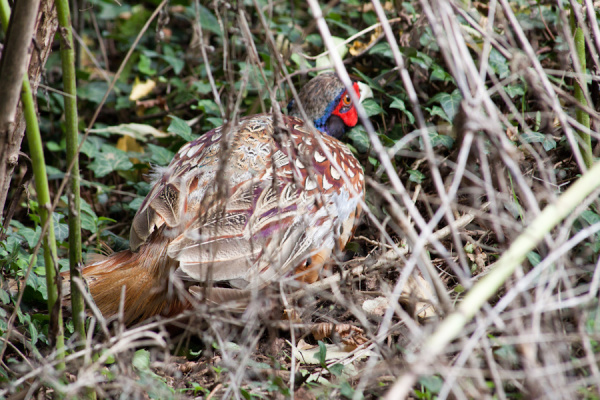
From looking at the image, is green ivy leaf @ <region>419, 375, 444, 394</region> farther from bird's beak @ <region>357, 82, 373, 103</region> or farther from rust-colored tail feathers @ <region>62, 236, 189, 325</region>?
bird's beak @ <region>357, 82, 373, 103</region>

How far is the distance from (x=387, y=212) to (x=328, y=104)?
988 millimetres

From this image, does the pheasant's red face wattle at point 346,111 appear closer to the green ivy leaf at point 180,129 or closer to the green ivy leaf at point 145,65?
the green ivy leaf at point 180,129

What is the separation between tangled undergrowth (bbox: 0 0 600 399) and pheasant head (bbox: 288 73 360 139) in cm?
15

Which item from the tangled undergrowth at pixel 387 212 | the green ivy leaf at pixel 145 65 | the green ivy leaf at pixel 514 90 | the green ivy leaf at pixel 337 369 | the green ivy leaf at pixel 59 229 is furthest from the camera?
the green ivy leaf at pixel 145 65

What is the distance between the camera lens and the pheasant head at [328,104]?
3.78 meters

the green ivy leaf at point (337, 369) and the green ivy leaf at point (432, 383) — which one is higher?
the green ivy leaf at point (432, 383)

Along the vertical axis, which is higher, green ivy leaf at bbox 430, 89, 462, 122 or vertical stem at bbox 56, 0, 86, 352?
vertical stem at bbox 56, 0, 86, 352

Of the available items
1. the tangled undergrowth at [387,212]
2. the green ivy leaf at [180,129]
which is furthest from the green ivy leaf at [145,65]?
the green ivy leaf at [180,129]

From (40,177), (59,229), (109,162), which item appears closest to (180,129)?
(109,162)

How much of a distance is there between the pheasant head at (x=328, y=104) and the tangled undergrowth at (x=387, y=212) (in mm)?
153

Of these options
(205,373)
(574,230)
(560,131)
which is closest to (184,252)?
(205,373)

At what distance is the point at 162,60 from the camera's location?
15.5ft

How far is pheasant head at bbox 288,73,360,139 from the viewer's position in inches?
149

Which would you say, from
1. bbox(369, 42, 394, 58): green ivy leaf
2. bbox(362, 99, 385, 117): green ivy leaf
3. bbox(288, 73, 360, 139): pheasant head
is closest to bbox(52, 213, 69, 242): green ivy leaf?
bbox(288, 73, 360, 139): pheasant head
